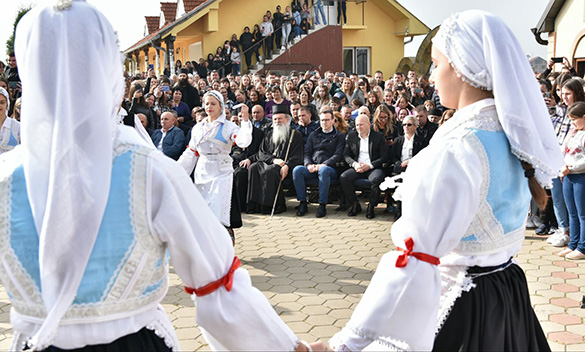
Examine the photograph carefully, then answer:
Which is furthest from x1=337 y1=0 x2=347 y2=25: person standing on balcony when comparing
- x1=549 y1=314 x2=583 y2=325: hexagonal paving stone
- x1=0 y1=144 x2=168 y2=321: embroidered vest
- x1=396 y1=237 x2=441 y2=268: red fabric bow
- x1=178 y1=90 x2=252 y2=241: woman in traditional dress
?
x1=0 y1=144 x2=168 y2=321: embroidered vest

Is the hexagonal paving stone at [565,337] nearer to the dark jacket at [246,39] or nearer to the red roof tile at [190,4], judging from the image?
the dark jacket at [246,39]

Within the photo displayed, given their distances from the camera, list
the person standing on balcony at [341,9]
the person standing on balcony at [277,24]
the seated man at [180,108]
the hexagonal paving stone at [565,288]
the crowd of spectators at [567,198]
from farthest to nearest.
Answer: the person standing on balcony at [341,9] < the person standing on balcony at [277,24] < the seated man at [180,108] < the crowd of spectators at [567,198] < the hexagonal paving stone at [565,288]

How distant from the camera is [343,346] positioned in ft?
7.08

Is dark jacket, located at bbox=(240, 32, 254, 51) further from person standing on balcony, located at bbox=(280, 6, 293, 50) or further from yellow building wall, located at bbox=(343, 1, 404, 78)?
yellow building wall, located at bbox=(343, 1, 404, 78)

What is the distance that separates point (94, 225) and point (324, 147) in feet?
27.4

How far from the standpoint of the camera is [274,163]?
9.95 metres

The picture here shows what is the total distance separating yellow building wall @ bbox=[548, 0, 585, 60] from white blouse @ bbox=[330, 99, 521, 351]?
54.0 feet

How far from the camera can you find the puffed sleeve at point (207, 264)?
1.74 m

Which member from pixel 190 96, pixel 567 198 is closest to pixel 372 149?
pixel 567 198

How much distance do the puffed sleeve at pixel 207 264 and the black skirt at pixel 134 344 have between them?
0.14 metres

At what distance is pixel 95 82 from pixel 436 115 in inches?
338

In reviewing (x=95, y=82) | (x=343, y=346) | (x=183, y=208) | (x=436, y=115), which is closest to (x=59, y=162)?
(x=95, y=82)

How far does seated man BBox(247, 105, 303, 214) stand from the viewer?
967cm

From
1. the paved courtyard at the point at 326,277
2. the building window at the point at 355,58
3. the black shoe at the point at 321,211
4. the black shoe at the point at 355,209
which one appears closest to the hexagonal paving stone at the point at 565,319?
the paved courtyard at the point at 326,277
